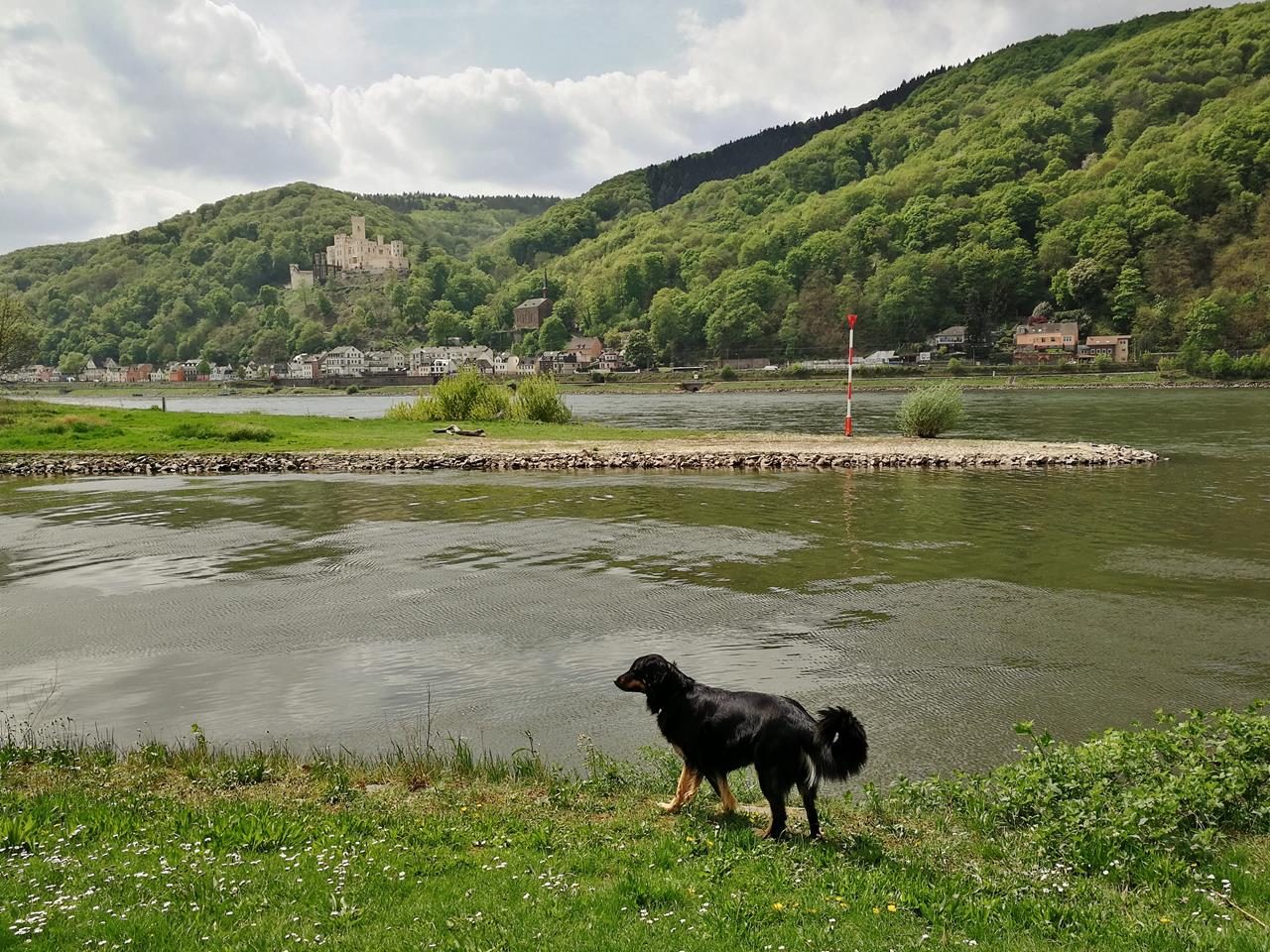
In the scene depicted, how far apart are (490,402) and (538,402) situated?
3.28 m

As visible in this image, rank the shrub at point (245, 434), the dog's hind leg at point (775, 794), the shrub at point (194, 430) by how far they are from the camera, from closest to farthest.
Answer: the dog's hind leg at point (775, 794) → the shrub at point (245, 434) → the shrub at point (194, 430)

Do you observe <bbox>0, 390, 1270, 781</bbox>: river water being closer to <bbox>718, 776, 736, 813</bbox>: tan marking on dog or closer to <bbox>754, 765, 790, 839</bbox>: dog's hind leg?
<bbox>718, 776, 736, 813</bbox>: tan marking on dog

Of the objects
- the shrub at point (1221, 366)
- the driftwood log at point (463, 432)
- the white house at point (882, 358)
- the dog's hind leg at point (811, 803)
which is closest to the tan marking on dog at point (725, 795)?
the dog's hind leg at point (811, 803)

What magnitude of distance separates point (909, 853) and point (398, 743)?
536cm

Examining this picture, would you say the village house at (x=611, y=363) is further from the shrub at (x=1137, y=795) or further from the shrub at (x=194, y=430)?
the shrub at (x=1137, y=795)

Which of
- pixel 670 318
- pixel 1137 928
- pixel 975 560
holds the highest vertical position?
pixel 670 318

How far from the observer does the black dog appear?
5.80 meters

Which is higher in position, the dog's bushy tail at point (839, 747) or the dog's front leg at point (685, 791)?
the dog's bushy tail at point (839, 747)

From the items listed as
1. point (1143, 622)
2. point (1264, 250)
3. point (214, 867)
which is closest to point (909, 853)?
point (214, 867)

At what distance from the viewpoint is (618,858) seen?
219 inches

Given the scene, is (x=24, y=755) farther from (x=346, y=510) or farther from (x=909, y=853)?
(x=346, y=510)

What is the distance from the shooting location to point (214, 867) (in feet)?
17.4

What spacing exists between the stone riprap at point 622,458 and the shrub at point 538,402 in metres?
12.1

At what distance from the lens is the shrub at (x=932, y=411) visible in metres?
42.7
